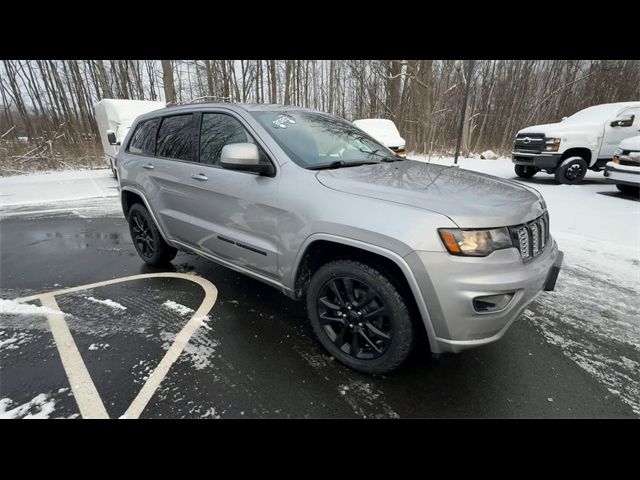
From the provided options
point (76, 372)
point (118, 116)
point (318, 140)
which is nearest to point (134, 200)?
point (76, 372)

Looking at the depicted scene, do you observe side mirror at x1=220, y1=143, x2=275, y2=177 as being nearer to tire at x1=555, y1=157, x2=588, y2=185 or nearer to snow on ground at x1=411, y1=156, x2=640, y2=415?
snow on ground at x1=411, y1=156, x2=640, y2=415

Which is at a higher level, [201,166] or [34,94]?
[34,94]

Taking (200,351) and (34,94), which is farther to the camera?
(34,94)

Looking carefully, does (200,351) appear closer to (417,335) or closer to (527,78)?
(417,335)

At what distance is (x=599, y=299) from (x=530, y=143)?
704cm

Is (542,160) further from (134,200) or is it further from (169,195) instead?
(134,200)

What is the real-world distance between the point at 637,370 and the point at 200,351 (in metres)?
3.17

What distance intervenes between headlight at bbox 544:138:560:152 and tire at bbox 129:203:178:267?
30.3 feet

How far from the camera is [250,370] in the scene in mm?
2383

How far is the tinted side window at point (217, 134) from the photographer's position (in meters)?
2.93

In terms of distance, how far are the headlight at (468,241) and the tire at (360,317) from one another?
1.45ft

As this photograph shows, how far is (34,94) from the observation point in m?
15.1

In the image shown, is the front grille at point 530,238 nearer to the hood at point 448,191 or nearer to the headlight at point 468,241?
the hood at point 448,191
